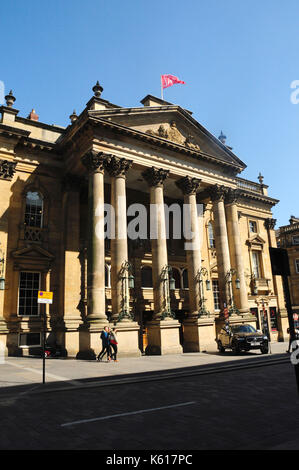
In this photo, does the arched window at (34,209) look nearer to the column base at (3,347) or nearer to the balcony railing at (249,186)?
the column base at (3,347)

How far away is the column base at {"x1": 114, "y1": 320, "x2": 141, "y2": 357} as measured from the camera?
18000mm

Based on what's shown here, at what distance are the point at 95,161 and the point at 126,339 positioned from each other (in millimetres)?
10572

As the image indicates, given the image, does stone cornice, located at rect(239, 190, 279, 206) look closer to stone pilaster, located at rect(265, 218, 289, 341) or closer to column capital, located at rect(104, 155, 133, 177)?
stone pilaster, located at rect(265, 218, 289, 341)

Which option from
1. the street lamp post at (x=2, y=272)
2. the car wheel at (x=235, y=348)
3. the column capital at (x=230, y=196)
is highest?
the column capital at (x=230, y=196)

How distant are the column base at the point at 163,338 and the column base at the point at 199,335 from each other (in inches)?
66.1

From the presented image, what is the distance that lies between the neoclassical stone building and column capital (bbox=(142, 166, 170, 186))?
76 mm

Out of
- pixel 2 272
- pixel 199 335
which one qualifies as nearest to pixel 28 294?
pixel 2 272

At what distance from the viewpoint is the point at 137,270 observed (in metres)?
25.9

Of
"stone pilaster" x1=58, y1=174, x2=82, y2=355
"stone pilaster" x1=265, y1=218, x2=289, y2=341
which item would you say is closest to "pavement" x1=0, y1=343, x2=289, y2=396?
"stone pilaster" x1=58, y1=174, x2=82, y2=355

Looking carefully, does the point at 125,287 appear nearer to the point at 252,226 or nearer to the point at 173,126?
the point at 173,126

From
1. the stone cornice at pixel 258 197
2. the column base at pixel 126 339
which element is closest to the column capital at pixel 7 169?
the column base at pixel 126 339

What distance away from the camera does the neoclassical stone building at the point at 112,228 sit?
19.7 metres
